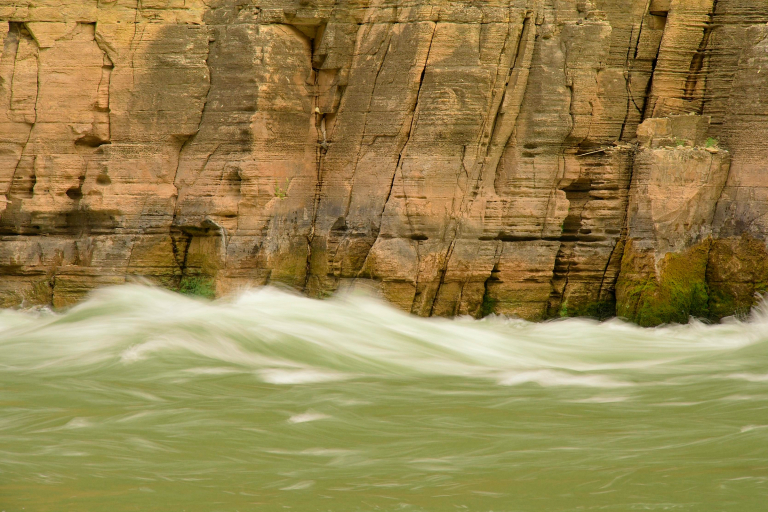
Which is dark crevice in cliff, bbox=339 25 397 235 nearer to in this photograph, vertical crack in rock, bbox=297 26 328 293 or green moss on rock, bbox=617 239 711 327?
vertical crack in rock, bbox=297 26 328 293

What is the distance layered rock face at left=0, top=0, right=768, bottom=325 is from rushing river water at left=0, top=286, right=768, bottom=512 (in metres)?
0.81

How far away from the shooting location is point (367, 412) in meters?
7.87

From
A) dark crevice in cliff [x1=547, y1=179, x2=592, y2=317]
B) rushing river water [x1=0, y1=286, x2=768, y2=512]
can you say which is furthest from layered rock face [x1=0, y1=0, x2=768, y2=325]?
rushing river water [x1=0, y1=286, x2=768, y2=512]

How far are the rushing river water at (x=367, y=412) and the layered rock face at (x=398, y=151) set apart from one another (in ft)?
2.65

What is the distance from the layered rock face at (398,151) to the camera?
1242cm

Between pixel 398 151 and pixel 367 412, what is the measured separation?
5559 millimetres

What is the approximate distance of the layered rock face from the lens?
12.4 meters

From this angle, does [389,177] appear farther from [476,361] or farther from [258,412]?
[258,412]

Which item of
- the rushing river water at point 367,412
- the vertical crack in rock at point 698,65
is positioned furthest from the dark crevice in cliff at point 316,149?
the vertical crack in rock at point 698,65

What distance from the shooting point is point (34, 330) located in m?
10.9

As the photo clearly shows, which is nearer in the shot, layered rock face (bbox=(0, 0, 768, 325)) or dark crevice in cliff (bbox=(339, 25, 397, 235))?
layered rock face (bbox=(0, 0, 768, 325))

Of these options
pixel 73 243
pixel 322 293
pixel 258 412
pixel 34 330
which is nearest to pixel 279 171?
pixel 322 293

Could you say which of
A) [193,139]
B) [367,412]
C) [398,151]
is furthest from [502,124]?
[367,412]

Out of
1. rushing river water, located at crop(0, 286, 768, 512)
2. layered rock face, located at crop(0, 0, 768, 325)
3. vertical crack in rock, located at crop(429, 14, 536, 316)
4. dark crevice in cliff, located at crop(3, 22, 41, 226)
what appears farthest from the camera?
dark crevice in cliff, located at crop(3, 22, 41, 226)
